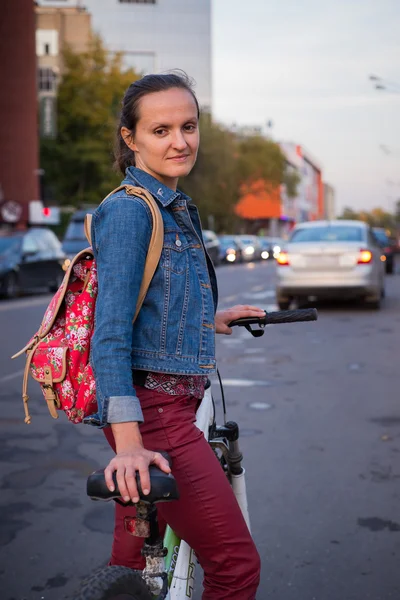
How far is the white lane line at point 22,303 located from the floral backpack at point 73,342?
593 inches

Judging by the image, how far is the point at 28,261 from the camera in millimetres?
20969

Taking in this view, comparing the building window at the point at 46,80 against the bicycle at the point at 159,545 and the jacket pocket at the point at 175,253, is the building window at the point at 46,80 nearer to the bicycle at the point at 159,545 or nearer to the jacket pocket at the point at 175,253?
the bicycle at the point at 159,545

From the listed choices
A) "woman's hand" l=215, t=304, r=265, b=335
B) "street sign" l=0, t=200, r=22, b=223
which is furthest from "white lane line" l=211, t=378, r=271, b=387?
"street sign" l=0, t=200, r=22, b=223

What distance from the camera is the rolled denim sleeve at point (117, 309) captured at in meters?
2.01

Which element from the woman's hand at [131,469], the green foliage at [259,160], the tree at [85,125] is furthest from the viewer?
the green foliage at [259,160]

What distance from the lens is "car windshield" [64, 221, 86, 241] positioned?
1052 inches

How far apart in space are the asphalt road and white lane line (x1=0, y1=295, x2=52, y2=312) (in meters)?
7.91

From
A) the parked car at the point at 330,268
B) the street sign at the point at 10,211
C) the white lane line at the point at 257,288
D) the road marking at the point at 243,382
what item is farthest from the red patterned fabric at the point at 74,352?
the street sign at the point at 10,211

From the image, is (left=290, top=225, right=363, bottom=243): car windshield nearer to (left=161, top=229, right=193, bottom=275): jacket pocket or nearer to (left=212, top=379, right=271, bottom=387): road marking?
(left=212, top=379, right=271, bottom=387): road marking

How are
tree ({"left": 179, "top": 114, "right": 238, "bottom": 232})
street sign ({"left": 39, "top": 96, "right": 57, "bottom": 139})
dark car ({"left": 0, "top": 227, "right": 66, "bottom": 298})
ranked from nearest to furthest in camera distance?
dark car ({"left": 0, "top": 227, "right": 66, "bottom": 298}), street sign ({"left": 39, "top": 96, "right": 57, "bottom": 139}), tree ({"left": 179, "top": 114, "right": 238, "bottom": 232})

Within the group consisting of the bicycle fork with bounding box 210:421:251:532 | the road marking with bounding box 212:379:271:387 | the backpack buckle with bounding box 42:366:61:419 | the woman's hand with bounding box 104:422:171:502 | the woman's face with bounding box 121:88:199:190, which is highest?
the woman's face with bounding box 121:88:199:190

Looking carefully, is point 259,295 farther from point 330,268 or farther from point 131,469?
point 131,469

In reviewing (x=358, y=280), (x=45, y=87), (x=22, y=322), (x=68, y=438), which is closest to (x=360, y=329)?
(x=358, y=280)

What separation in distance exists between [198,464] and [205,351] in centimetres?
27
